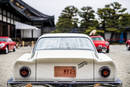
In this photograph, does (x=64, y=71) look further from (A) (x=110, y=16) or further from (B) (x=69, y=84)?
(A) (x=110, y=16)

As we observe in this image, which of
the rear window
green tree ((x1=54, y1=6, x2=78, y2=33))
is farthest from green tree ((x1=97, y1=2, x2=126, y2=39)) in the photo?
the rear window

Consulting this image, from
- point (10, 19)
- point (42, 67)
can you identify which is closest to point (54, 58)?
point (42, 67)

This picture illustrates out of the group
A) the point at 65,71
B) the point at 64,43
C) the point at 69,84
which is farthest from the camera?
the point at 64,43

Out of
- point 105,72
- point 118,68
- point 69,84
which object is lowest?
point 118,68

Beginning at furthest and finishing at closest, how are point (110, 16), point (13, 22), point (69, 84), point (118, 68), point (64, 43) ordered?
point (110, 16) → point (13, 22) → point (118, 68) → point (64, 43) → point (69, 84)

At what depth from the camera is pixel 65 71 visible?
3.20 m

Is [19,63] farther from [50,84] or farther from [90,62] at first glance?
[90,62]

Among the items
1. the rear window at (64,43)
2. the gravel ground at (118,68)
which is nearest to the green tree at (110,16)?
the gravel ground at (118,68)

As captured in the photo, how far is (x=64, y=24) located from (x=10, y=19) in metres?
14.0

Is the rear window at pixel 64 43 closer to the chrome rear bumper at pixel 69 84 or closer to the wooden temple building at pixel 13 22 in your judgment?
the chrome rear bumper at pixel 69 84

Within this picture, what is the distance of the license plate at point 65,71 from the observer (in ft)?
10.4

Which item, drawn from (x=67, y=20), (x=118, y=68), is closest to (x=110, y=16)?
(x=67, y=20)

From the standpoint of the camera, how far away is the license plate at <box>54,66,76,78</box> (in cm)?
318

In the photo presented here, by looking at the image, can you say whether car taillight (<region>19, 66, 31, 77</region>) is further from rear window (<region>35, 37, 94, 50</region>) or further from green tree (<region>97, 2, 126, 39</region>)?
green tree (<region>97, 2, 126, 39</region>)
